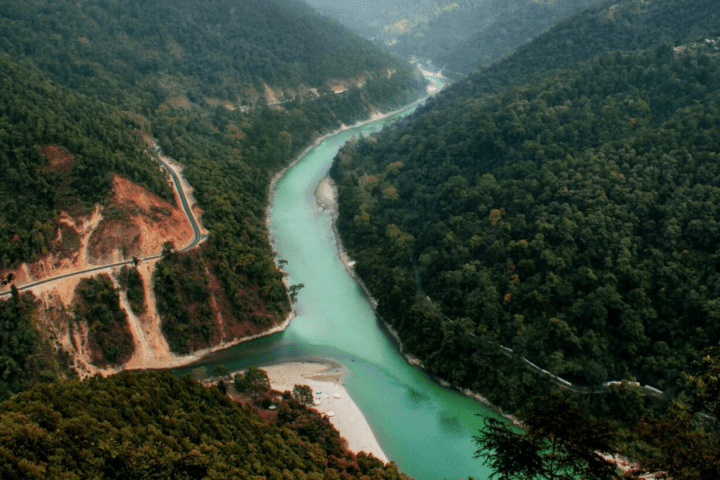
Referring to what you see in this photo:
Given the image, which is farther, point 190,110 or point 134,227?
point 190,110

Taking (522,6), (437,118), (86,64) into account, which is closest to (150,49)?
(86,64)

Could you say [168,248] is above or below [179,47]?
below

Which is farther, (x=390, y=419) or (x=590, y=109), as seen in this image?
(x=590, y=109)

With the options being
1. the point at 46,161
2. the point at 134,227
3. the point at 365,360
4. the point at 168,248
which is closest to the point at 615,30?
the point at 365,360

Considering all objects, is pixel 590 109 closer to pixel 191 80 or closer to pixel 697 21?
pixel 697 21

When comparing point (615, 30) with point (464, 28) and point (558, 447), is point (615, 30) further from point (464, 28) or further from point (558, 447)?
point (464, 28)

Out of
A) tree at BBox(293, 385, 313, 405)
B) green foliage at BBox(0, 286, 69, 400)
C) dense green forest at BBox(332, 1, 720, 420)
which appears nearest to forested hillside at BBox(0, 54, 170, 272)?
green foliage at BBox(0, 286, 69, 400)

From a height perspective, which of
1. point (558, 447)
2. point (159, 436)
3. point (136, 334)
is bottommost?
point (136, 334)
